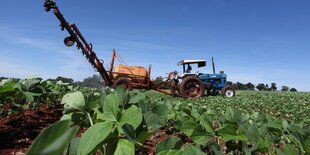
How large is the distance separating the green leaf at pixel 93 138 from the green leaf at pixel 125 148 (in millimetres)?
108

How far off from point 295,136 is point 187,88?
53.9 feet

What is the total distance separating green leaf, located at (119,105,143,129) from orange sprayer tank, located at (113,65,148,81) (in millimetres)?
15944

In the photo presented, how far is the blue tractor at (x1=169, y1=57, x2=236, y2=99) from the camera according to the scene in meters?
17.5

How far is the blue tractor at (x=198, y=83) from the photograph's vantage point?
17500 millimetres

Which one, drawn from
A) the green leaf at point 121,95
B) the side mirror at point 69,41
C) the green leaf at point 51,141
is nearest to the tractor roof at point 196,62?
the side mirror at point 69,41

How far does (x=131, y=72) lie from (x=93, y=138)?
16412 mm

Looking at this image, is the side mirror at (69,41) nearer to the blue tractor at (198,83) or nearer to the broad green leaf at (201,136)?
the blue tractor at (198,83)

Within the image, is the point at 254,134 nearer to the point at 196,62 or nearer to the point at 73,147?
the point at 73,147

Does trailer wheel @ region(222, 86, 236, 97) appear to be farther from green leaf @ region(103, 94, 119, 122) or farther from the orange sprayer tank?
green leaf @ region(103, 94, 119, 122)

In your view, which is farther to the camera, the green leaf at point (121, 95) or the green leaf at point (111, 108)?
the green leaf at point (121, 95)

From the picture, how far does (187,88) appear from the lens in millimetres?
17531

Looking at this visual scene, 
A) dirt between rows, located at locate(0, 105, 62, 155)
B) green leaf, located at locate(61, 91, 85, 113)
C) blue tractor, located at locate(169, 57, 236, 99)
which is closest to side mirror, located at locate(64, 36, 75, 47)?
blue tractor, located at locate(169, 57, 236, 99)

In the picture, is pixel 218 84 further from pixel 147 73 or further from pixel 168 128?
pixel 168 128

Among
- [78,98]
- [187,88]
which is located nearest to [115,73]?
[187,88]
